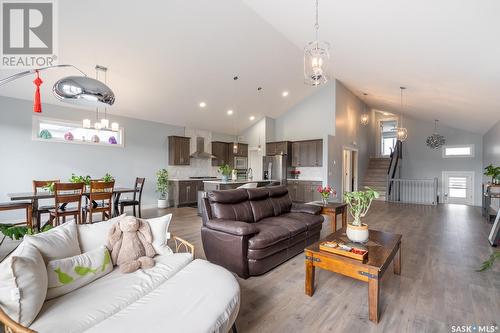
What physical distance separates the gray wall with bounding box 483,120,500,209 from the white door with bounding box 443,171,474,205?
2.76 ft

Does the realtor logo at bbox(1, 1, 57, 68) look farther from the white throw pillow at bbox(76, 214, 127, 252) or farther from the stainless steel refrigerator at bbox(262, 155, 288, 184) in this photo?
the stainless steel refrigerator at bbox(262, 155, 288, 184)

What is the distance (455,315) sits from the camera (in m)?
2.04

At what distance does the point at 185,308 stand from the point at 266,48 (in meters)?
5.43

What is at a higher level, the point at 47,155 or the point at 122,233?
the point at 47,155

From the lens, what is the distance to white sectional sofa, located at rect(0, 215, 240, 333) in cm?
128

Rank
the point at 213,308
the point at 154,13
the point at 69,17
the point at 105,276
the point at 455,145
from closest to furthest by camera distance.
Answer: the point at 213,308 < the point at 105,276 < the point at 69,17 < the point at 154,13 < the point at 455,145

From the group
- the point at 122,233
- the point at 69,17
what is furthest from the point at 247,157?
the point at 122,233

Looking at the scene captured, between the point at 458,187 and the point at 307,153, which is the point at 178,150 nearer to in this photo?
the point at 307,153

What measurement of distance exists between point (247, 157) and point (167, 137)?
3.35 meters

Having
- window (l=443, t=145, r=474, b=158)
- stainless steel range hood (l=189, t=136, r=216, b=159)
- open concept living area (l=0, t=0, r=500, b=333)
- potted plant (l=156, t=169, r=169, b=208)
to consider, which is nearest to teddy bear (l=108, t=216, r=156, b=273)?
open concept living area (l=0, t=0, r=500, b=333)

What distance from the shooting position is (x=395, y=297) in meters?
2.34

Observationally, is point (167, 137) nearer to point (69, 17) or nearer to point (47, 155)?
point (47, 155)

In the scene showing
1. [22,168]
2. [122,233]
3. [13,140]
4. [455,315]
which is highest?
[13,140]

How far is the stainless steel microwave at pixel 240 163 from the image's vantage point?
9.38 metres
